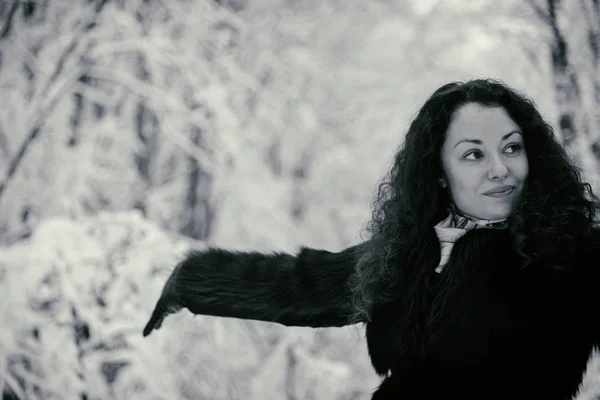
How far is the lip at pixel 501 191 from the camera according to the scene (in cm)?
167

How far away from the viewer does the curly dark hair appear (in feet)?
5.27

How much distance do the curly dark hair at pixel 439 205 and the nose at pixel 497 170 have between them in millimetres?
77

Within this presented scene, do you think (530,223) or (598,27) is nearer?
(530,223)

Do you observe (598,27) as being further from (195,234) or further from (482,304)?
(195,234)

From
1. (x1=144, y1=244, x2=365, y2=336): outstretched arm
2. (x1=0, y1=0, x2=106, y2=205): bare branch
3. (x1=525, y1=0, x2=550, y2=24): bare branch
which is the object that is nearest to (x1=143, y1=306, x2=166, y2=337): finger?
(x1=144, y1=244, x2=365, y2=336): outstretched arm

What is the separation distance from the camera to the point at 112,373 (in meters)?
3.55

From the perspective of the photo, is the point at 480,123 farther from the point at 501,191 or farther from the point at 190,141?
the point at 190,141

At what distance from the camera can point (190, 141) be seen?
4660mm

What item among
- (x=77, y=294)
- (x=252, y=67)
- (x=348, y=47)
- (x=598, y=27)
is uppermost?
(x=348, y=47)

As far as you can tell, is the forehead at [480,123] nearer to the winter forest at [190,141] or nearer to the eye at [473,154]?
the eye at [473,154]

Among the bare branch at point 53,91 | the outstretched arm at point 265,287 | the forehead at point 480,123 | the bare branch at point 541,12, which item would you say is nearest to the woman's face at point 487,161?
the forehead at point 480,123


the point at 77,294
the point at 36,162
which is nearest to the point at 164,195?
the point at 36,162

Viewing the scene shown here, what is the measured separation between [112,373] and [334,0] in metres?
4.75

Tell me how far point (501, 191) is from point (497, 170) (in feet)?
0.21
